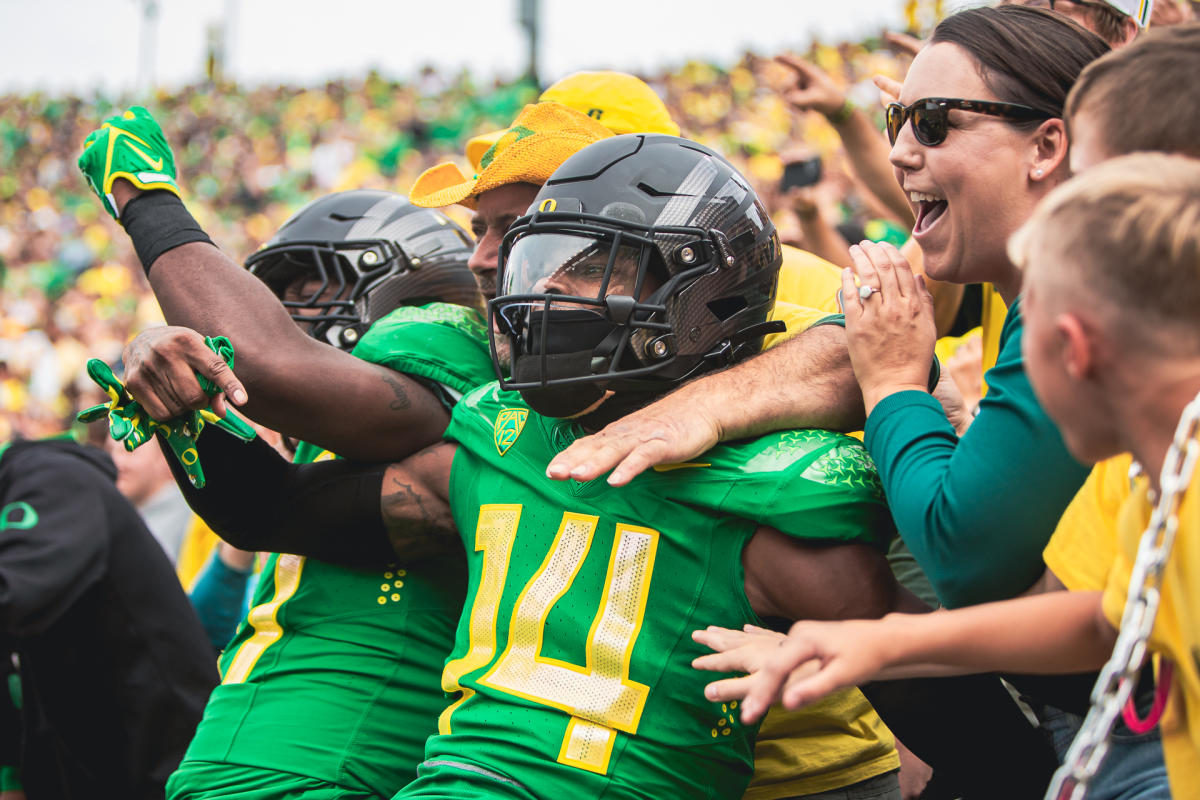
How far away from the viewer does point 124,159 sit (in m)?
2.66

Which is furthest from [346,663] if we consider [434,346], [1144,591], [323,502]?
[1144,591]

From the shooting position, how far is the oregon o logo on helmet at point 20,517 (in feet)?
12.2

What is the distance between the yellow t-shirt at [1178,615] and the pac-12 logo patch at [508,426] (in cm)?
122

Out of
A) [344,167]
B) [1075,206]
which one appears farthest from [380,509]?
[344,167]

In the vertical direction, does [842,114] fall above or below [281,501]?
above

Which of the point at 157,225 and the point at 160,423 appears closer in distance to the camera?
the point at 160,423

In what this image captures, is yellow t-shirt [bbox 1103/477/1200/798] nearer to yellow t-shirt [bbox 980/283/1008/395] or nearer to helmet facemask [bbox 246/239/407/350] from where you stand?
yellow t-shirt [bbox 980/283/1008/395]

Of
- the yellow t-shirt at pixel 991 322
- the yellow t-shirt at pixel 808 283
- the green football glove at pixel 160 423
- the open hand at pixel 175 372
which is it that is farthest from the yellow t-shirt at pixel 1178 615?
the yellow t-shirt at pixel 808 283

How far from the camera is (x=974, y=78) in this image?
2.05 meters

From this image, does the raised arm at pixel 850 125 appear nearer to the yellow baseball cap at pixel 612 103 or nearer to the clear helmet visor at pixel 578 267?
the yellow baseball cap at pixel 612 103

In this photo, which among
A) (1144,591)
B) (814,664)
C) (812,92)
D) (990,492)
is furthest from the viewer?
(812,92)

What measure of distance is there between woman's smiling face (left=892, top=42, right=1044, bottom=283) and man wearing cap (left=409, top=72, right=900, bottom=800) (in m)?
0.36

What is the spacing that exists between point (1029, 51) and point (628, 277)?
84 centimetres

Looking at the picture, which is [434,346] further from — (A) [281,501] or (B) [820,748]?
(B) [820,748]
